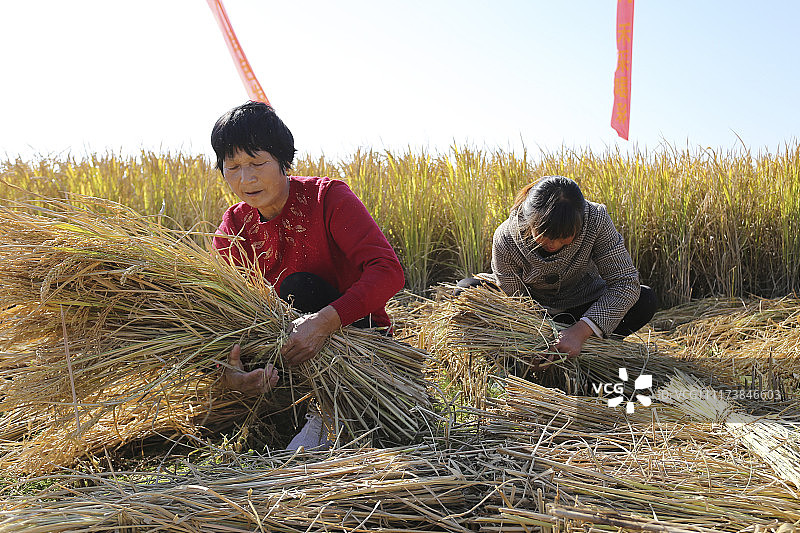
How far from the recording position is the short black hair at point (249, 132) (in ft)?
6.07

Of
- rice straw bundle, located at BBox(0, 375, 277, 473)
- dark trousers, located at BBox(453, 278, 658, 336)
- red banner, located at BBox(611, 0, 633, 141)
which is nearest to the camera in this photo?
rice straw bundle, located at BBox(0, 375, 277, 473)

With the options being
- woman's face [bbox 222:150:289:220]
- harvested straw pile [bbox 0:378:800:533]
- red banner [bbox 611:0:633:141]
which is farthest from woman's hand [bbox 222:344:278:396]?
red banner [bbox 611:0:633:141]

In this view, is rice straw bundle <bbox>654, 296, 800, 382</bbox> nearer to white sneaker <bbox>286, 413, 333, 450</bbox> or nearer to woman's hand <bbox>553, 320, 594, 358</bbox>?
woman's hand <bbox>553, 320, 594, 358</bbox>

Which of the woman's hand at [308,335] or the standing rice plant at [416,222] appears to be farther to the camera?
the standing rice plant at [416,222]

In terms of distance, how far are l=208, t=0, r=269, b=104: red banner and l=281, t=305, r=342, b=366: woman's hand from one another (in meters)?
4.53

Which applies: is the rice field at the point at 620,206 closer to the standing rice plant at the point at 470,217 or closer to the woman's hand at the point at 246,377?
the standing rice plant at the point at 470,217

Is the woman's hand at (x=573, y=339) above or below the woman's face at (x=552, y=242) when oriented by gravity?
below

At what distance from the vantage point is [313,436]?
6.01ft

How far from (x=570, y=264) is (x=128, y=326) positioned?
1763 mm

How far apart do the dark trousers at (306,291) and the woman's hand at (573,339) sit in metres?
0.82

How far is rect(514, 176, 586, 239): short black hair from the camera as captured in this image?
230 cm

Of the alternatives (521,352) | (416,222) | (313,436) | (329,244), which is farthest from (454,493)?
(416,222)

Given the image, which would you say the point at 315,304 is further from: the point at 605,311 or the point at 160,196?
the point at 160,196

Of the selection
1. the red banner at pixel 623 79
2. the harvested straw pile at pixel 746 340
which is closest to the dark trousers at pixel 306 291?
the harvested straw pile at pixel 746 340
